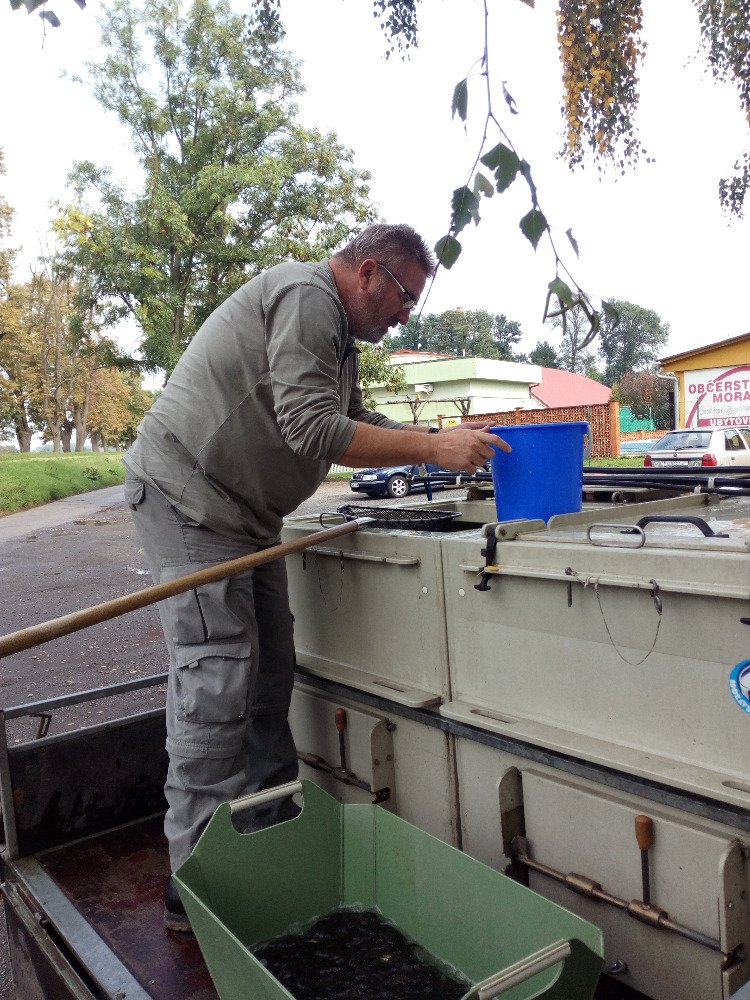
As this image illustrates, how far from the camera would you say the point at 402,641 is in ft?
7.67

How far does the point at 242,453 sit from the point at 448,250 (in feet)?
2.99

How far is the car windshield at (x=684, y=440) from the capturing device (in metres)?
15.4

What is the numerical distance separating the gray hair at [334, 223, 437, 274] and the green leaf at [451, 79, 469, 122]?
730 mm

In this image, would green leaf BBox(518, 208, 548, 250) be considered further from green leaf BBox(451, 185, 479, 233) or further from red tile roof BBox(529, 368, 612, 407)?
red tile roof BBox(529, 368, 612, 407)

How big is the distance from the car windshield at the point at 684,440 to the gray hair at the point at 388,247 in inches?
560

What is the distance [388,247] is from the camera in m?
2.34

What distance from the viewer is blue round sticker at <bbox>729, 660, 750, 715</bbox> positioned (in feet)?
5.01

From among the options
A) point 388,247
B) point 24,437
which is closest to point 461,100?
point 388,247

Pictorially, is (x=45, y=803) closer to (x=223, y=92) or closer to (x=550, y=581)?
(x=550, y=581)

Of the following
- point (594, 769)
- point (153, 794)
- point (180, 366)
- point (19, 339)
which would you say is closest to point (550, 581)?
point (594, 769)

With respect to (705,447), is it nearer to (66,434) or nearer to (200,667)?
(200,667)

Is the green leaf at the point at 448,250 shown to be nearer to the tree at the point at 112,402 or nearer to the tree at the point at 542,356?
the tree at the point at 112,402

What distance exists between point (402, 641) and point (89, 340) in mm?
24344

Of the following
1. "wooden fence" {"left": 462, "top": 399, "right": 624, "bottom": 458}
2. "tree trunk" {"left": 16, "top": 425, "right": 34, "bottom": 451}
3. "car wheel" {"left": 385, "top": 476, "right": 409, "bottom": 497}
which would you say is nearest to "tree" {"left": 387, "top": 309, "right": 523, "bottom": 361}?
"tree trunk" {"left": 16, "top": 425, "right": 34, "bottom": 451}
